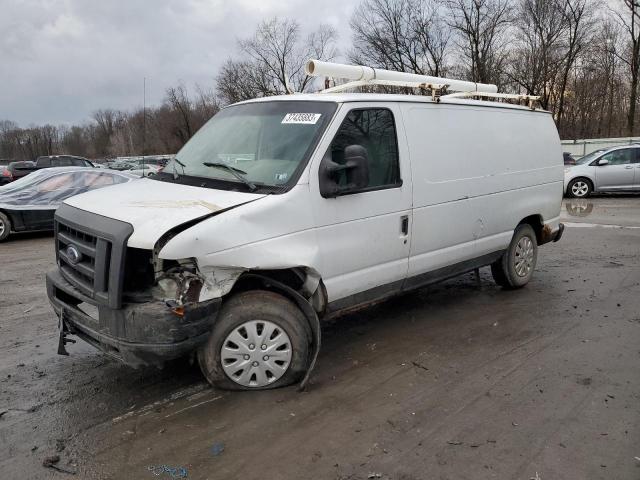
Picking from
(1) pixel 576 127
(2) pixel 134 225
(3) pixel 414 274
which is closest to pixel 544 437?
(3) pixel 414 274

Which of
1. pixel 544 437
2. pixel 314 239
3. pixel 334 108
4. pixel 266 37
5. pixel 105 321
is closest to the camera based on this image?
pixel 544 437

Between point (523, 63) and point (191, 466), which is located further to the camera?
point (523, 63)

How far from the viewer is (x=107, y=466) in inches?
117

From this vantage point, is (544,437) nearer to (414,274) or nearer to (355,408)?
(355,408)

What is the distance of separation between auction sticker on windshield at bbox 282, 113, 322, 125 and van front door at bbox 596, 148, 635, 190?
614 inches

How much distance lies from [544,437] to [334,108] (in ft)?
8.99

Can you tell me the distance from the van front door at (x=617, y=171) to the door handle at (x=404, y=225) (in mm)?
14891

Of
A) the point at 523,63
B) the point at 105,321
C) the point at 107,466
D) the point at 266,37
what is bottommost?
the point at 107,466

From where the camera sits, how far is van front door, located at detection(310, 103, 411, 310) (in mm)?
3938

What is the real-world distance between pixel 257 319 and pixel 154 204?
41.9 inches

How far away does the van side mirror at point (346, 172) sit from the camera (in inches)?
150

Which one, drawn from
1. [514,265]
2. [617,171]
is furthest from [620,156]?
[514,265]

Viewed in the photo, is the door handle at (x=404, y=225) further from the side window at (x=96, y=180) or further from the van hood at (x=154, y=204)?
the side window at (x=96, y=180)

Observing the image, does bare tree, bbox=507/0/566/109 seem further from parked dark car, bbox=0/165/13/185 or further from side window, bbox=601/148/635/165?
parked dark car, bbox=0/165/13/185
